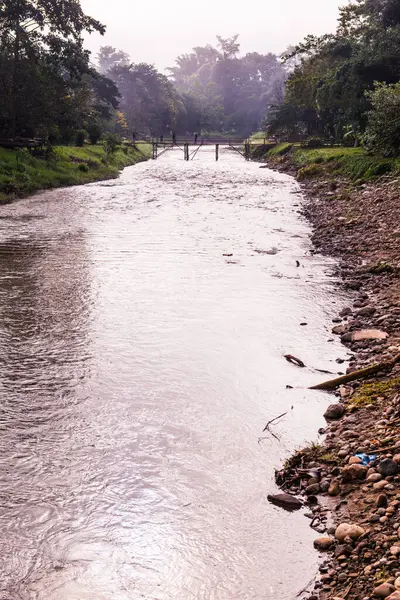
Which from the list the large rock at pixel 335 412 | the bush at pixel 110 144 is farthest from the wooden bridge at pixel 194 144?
the large rock at pixel 335 412

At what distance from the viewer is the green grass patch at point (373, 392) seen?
6.38 meters

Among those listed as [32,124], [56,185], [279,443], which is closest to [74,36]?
[32,124]

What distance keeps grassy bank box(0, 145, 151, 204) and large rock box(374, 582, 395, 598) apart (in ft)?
78.1

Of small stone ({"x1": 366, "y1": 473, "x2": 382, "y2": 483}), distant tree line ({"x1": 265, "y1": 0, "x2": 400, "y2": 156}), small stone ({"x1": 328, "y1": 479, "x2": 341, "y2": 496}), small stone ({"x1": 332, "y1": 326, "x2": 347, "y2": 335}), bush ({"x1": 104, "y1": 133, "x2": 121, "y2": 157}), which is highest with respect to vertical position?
distant tree line ({"x1": 265, "y1": 0, "x2": 400, "y2": 156})

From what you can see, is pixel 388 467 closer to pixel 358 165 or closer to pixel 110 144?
pixel 358 165

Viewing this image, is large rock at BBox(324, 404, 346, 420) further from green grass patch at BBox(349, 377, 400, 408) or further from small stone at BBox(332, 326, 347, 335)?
small stone at BBox(332, 326, 347, 335)

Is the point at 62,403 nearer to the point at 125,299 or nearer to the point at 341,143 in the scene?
the point at 125,299

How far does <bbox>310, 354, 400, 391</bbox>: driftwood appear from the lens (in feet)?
23.2

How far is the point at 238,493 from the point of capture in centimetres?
518

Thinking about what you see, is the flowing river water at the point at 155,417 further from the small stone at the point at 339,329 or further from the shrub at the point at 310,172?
the shrub at the point at 310,172

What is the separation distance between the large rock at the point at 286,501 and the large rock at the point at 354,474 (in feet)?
1.44

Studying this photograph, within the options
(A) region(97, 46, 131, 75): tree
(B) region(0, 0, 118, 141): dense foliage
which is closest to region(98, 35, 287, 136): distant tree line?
(A) region(97, 46, 131, 75): tree

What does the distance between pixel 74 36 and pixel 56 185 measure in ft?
38.3

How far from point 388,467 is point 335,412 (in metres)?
1.58
